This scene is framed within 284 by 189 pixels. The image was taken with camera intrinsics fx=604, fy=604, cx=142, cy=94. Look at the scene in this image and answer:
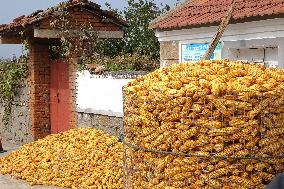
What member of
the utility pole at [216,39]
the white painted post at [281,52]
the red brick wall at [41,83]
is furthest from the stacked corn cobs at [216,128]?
the red brick wall at [41,83]

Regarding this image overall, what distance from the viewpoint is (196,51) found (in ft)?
34.0

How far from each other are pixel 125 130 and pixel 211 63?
1064 mm

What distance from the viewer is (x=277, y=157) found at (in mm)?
5191

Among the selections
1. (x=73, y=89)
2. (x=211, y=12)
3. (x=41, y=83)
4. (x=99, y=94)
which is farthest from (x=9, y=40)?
(x=211, y=12)

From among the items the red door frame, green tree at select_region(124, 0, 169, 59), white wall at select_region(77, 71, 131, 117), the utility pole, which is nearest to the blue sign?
white wall at select_region(77, 71, 131, 117)

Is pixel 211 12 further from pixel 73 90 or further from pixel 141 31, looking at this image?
pixel 141 31

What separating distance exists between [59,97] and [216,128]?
992cm

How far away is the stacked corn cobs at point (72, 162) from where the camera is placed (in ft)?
32.0

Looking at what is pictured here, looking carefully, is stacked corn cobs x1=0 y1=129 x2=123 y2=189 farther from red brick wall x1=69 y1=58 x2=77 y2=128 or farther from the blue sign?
the blue sign

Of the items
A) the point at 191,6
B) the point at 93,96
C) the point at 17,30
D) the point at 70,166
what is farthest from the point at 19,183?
the point at 17,30

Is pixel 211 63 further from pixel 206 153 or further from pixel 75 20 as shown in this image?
pixel 75 20

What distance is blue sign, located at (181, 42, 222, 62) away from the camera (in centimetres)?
1011

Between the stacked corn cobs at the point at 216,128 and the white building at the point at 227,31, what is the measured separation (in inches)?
145

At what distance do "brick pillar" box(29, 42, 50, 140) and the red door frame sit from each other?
0.18m
